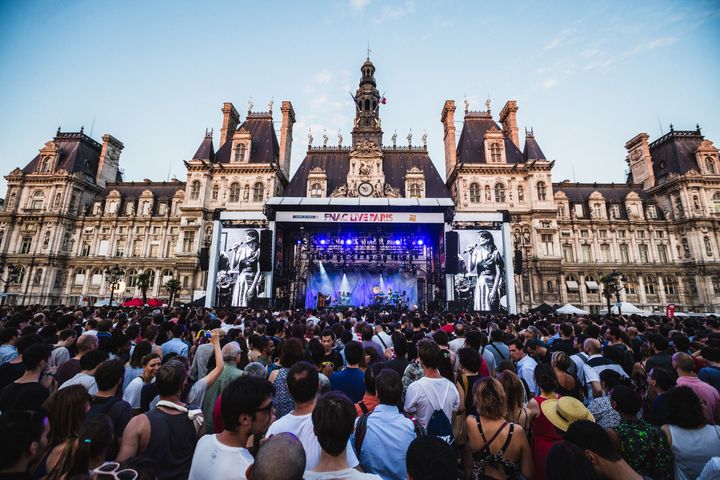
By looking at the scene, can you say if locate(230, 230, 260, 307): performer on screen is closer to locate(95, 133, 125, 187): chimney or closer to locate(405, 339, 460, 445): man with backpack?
locate(405, 339, 460, 445): man with backpack

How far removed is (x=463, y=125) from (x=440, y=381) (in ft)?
146

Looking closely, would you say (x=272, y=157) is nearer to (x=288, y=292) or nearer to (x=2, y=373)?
(x=288, y=292)

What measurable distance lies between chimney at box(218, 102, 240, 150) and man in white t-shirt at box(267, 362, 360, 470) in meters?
43.5

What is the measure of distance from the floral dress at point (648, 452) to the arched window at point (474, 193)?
3543 centimetres

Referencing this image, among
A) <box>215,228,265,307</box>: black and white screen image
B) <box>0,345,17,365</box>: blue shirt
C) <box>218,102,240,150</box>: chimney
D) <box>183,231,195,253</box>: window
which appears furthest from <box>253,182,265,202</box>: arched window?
<box>0,345,17,365</box>: blue shirt

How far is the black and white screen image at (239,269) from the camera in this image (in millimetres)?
24656

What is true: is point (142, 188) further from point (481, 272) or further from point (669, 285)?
point (669, 285)

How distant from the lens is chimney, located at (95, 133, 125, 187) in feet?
159

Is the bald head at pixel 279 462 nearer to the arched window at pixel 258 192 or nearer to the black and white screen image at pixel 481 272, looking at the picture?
the black and white screen image at pixel 481 272

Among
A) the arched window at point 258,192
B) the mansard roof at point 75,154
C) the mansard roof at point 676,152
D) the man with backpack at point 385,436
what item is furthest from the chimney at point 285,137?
the mansard roof at point 676,152

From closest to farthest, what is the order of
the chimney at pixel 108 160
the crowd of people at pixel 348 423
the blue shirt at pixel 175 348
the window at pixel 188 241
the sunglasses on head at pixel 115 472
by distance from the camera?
1. the sunglasses on head at pixel 115 472
2. the crowd of people at pixel 348 423
3. the blue shirt at pixel 175 348
4. the window at pixel 188 241
5. the chimney at pixel 108 160

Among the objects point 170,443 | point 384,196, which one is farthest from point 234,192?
point 170,443

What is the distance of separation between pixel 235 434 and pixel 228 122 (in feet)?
152

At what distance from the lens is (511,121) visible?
41.9 meters
